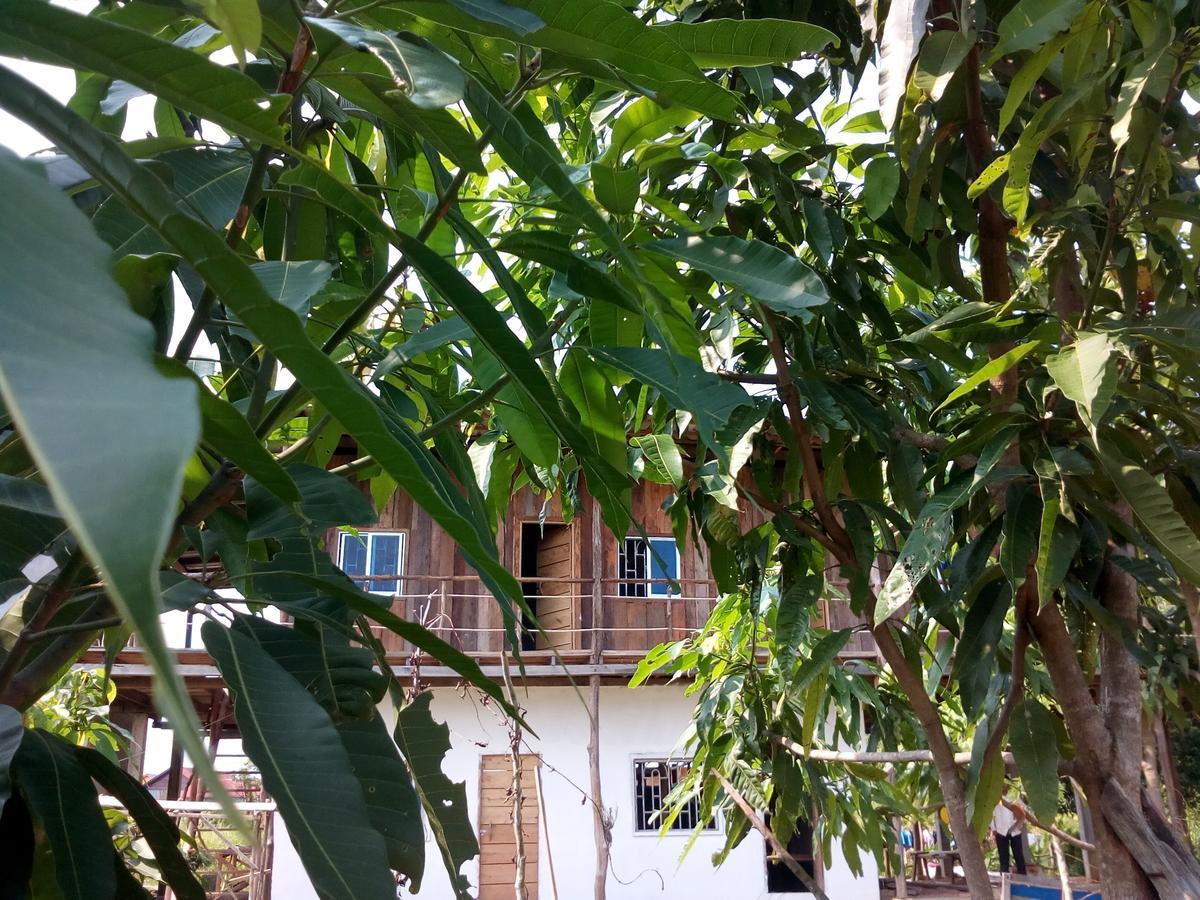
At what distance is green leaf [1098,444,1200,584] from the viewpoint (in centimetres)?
91

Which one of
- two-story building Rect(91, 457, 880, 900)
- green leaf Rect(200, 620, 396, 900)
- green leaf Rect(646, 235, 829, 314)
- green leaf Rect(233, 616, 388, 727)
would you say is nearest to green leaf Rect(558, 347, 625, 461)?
green leaf Rect(646, 235, 829, 314)

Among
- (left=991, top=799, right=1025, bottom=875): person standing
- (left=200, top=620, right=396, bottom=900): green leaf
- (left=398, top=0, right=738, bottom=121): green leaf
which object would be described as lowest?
(left=991, top=799, right=1025, bottom=875): person standing

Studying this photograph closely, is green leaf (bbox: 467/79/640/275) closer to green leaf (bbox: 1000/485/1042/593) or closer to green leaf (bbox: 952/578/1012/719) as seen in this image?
green leaf (bbox: 1000/485/1042/593)

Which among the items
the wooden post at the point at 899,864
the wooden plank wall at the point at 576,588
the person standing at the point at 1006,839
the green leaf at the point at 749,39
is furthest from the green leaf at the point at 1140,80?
→ the wooden plank wall at the point at 576,588

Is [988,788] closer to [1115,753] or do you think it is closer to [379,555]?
[1115,753]

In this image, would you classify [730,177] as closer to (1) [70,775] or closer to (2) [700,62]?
(2) [700,62]

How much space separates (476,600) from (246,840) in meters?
7.45

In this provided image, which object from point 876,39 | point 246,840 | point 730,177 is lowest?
point 246,840

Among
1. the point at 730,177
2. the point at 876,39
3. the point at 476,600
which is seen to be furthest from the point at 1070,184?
the point at 476,600

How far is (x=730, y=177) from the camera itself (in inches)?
33.8

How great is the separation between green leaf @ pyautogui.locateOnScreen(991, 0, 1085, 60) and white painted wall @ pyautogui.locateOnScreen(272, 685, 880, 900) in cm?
645

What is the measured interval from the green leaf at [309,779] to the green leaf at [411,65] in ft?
0.86

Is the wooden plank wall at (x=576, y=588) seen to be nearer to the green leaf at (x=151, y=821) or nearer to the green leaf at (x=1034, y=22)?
the green leaf at (x=1034, y=22)

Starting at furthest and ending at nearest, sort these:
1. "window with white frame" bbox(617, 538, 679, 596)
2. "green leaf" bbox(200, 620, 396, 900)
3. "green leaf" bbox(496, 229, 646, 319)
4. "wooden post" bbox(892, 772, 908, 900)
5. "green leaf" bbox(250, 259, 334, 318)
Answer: "window with white frame" bbox(617, 538, 679, 596) → "wooden post" bbox(892, 772, 908, 900) → "green leaf" bbox(496, 229, 646, 319) → "green leaf" bbox(250, 259, 334, 318) → "green leaf" bbox(200, 620, 396, 900)
